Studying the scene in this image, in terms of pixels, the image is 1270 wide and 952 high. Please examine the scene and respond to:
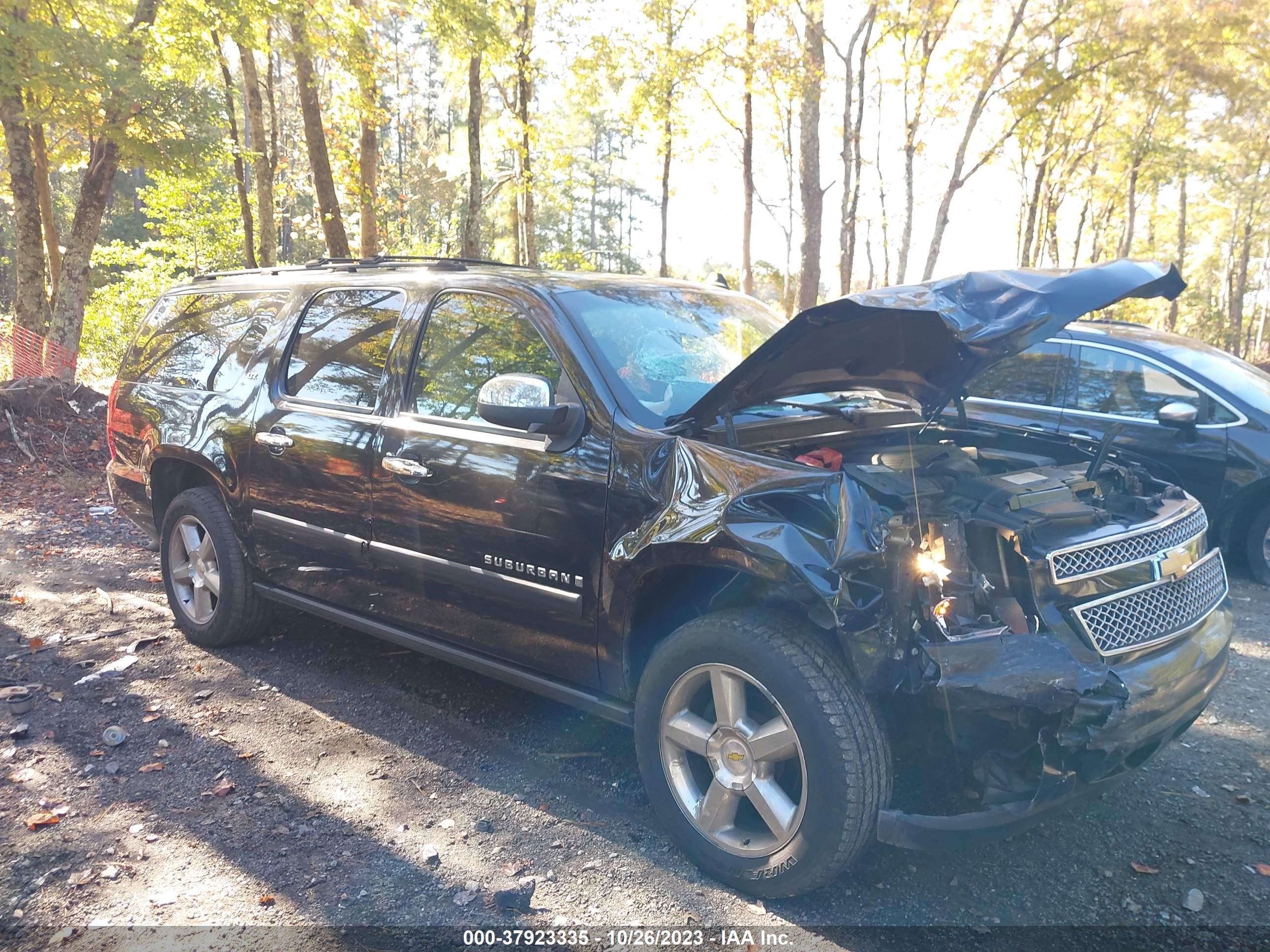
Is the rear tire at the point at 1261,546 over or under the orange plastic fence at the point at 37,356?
under

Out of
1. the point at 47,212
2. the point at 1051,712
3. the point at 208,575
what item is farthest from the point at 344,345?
the point at 47,212

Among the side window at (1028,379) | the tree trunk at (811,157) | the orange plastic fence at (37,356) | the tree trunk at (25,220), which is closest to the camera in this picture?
the side window at (1028,379)

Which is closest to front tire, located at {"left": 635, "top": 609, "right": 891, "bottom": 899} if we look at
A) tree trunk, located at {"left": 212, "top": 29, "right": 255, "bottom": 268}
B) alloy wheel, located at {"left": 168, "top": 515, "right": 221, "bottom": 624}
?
alloy wheel, located at {"left": 168, "top": 515, "right": 221, "bottom": 624}

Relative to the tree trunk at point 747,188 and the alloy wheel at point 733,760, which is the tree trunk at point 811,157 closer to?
the tree trunk at point 747,188

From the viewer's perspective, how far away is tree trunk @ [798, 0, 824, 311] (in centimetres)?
1454

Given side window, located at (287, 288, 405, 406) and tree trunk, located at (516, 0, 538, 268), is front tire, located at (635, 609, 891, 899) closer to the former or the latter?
side window, located at (287, 288, 405, 406)

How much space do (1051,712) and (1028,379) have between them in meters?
4.77

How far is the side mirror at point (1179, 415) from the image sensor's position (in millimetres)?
5723

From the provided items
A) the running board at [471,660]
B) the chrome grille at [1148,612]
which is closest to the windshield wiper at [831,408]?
the chrome grille at [1148,612]

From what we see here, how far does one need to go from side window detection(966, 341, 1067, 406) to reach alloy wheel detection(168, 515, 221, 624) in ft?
16.7

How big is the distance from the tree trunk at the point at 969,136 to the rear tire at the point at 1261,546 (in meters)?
10.9

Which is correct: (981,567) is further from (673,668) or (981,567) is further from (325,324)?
(325,324)

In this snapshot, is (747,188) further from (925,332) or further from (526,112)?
(925,332)

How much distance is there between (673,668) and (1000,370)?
484cm
